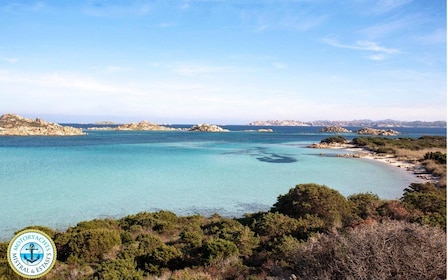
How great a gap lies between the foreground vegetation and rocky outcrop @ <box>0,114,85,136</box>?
311ft

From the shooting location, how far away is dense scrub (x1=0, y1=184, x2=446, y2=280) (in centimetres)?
557

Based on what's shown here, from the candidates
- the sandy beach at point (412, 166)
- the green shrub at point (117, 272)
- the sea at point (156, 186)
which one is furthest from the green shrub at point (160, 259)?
the sandy beach at point (412, 166)

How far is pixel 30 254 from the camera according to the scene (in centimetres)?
611

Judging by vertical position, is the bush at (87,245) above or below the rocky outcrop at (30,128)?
below

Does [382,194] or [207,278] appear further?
[382,194]

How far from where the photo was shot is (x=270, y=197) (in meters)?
19.8

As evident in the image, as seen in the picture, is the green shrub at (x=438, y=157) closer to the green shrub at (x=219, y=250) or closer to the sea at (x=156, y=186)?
the sea at (x=156, y=186)

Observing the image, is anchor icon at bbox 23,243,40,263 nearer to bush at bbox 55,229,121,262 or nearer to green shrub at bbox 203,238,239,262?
bush at bbox 55,229,121,262

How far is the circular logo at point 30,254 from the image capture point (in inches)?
234

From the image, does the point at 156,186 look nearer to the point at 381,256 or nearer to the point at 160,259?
the point at 160,259

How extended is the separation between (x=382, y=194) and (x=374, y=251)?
16599 mm

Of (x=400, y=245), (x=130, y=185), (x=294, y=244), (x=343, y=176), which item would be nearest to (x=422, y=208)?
Result: (x=294, y=244)

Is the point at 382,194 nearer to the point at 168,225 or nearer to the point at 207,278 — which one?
the point at 168,225

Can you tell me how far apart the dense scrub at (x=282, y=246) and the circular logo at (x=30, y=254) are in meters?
0.56
